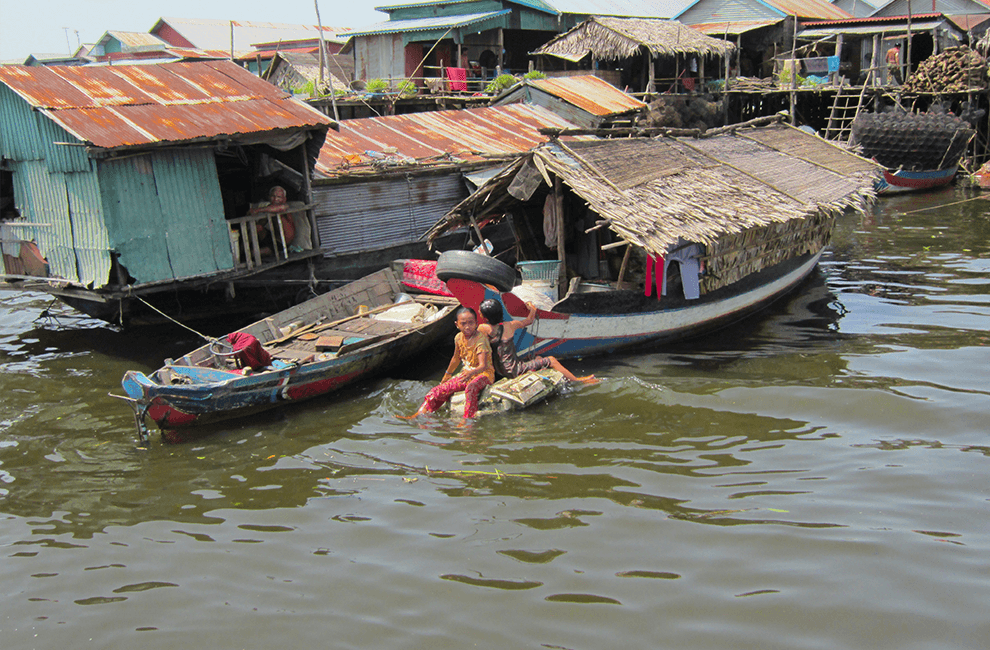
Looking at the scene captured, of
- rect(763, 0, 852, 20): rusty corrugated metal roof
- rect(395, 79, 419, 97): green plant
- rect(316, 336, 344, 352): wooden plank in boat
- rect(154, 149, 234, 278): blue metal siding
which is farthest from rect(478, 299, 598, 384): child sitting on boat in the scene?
rect(763, 0, 852, 20): rusty corrugated metal roof

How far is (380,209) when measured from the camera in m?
12.5

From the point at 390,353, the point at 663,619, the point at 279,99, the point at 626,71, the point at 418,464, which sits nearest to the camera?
the point at 663,619

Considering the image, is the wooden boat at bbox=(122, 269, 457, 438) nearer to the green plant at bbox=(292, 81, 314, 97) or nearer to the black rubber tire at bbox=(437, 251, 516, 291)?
the black rubber tire at bbox=(437, 251, 516, 291)

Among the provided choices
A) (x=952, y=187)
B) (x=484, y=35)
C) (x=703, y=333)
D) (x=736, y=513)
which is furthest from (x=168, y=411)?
(x=484, y=35)

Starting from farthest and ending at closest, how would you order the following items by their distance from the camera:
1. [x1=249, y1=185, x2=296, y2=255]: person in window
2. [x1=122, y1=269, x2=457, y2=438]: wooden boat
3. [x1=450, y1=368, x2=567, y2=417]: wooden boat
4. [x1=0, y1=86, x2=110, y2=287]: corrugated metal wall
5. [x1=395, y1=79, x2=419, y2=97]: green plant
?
1. [x1=395, y1=79, x2=419, y2=97]: green plant
2. [x1=249, y1=185, x2=296, y2=255]: person in window
3. [x1=0, y1=86, x2=110, y2=287]: corrugated metal wall
4. [x1=450, y1=368, x2=567, y2=417]: wooden boat
5. [x1=122, y1=269, x2=457, y2=438]: wooden boat

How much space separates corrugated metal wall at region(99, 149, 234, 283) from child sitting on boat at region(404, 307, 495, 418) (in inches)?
165

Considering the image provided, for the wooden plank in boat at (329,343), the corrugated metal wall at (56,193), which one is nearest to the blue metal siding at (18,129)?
the corrugated metal wall at (56,193)

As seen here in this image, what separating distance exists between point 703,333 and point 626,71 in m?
20.8

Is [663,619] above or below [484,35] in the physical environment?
below

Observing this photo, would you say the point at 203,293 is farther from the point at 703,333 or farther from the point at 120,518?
the point at 703,333

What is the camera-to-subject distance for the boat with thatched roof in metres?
8.55

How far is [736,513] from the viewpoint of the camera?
5.49 meters

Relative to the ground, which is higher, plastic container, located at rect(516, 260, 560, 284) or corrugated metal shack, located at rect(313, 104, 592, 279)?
corrugated metal shack, located at rect(313, 104, 592, 279)

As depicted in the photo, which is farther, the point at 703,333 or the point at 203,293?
the point at 203,293
